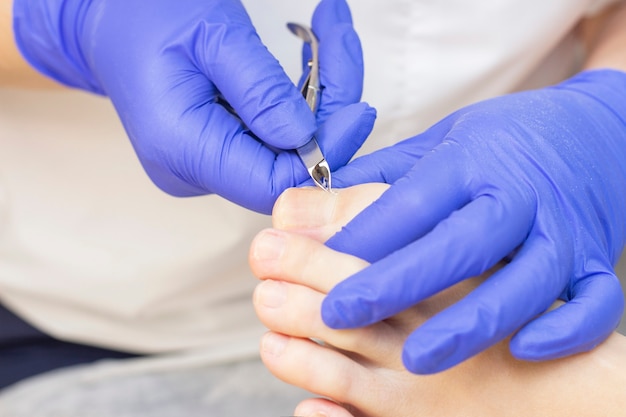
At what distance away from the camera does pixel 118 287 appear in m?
1.15

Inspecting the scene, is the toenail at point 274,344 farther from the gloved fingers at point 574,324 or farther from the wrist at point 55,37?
the wrist at point 55,37

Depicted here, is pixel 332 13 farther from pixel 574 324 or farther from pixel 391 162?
pixel 574 324

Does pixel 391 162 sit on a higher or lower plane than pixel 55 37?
lower

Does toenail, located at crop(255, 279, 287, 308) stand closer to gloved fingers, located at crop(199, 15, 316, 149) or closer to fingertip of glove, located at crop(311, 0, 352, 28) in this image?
gloved fingers, located at crop(199, 15, 316, 149)

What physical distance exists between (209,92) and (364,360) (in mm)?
333

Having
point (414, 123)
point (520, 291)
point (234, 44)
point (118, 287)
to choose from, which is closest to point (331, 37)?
point (234, 44)

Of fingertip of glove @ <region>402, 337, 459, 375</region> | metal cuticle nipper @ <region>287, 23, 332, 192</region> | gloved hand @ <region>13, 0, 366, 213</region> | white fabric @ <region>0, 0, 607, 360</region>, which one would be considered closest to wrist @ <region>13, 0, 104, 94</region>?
gloved hand @ <region>13, 0, 366, 213</region>

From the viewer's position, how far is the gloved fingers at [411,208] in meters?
0.66

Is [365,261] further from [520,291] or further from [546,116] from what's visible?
[546,116]

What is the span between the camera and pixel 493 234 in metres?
0.64

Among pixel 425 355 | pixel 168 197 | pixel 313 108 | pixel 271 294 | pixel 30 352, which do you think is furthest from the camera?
pixel 30 352

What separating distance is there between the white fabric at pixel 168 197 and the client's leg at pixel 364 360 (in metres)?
0.34

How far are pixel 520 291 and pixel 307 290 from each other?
20 centimetres

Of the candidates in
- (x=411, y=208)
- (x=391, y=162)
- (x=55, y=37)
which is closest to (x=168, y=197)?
(x=55, y=37)
